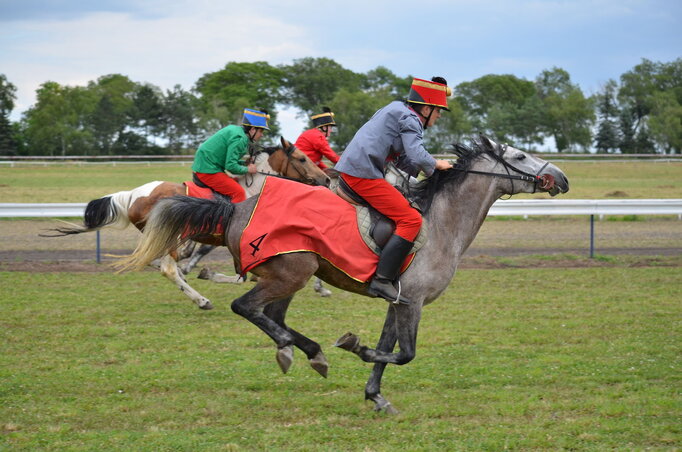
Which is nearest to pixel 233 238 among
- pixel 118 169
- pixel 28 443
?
pixel 28 443

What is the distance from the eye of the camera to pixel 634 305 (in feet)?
35.9

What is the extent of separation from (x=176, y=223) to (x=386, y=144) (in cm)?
187

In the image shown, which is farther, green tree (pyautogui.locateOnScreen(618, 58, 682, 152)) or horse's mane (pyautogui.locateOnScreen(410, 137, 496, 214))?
green tree (pyautogui.locateOnScreen(618, 58, 682, 152))

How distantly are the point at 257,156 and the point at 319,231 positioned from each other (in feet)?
13.4

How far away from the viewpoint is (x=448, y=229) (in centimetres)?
659

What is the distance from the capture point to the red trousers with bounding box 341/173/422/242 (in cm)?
629

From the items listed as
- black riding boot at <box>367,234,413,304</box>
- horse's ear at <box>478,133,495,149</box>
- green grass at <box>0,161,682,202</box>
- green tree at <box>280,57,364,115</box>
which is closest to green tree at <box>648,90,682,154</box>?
green grass at <box>0,161,682,202</box>

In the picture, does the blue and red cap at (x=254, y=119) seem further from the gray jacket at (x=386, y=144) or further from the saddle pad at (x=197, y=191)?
the gray jacket at (x=386, y=144)

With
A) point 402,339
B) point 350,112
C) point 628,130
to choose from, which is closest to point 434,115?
point 402,339

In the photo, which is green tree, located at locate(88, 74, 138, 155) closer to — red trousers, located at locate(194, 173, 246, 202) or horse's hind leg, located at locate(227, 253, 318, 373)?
red trousers, located at locate(194, 173, 246, 202)

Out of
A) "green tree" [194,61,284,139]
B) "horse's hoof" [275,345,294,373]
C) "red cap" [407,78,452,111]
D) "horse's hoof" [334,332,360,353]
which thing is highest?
"green tree" [194,61,284,139]

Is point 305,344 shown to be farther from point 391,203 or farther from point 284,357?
point 391,203

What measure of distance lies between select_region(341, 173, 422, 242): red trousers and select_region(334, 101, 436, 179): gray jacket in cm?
7

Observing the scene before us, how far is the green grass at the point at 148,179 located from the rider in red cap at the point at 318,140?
1783 cm
